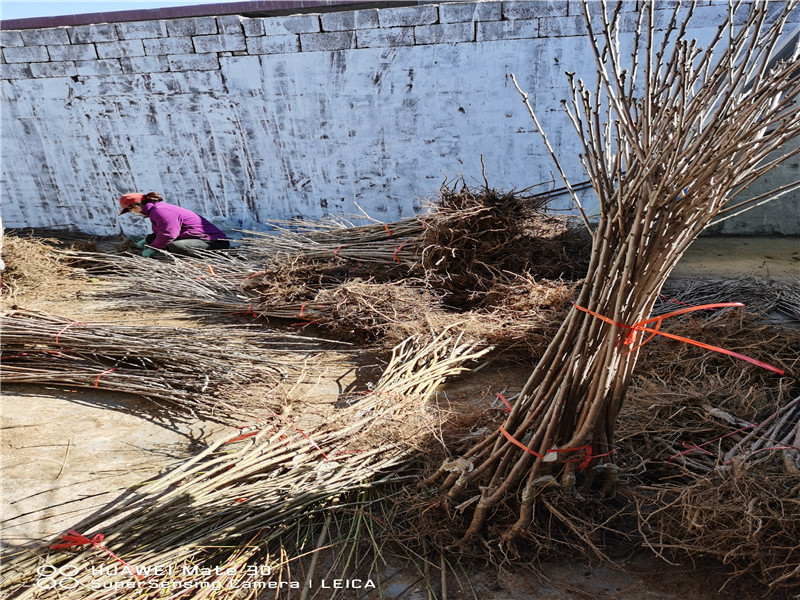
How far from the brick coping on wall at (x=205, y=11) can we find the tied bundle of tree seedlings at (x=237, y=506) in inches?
213

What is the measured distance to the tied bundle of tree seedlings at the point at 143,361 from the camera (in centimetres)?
288

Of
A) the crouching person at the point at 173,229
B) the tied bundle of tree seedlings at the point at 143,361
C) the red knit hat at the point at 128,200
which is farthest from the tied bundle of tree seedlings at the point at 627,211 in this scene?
the red knit hat at the point at 128,200

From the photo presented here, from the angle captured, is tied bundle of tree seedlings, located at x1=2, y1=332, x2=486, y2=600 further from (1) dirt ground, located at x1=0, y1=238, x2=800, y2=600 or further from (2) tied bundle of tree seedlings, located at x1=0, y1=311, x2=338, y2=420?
(2) tied bundle of tree seedlings, located at x1=0, y1=311, x2=338, y2=420

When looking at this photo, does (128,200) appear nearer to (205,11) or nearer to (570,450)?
(205,11)

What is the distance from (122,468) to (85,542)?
682 millimetres

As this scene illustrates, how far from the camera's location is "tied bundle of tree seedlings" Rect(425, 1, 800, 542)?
134 cm

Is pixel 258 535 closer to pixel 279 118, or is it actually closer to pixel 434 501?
pixel 434 501

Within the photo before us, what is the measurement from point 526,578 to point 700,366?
1.57 metres

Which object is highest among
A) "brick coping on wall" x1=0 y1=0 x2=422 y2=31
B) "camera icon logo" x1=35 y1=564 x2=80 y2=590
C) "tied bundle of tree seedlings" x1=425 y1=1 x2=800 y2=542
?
"brick coping on wall" x1=0 y1=0 x2=422 y2=31

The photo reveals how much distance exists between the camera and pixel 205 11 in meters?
6.82

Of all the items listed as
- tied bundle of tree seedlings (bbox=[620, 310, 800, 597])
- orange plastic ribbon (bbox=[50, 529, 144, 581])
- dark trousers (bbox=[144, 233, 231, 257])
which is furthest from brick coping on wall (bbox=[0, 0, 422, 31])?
orange plastic ribbon (bbox=[50, 529, 144, 581])

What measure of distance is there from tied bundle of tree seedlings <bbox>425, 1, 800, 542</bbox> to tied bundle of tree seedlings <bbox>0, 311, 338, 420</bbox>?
139 centimetres

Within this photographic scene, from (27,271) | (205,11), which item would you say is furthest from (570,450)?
(205,11)

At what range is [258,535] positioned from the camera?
189 centimetres
